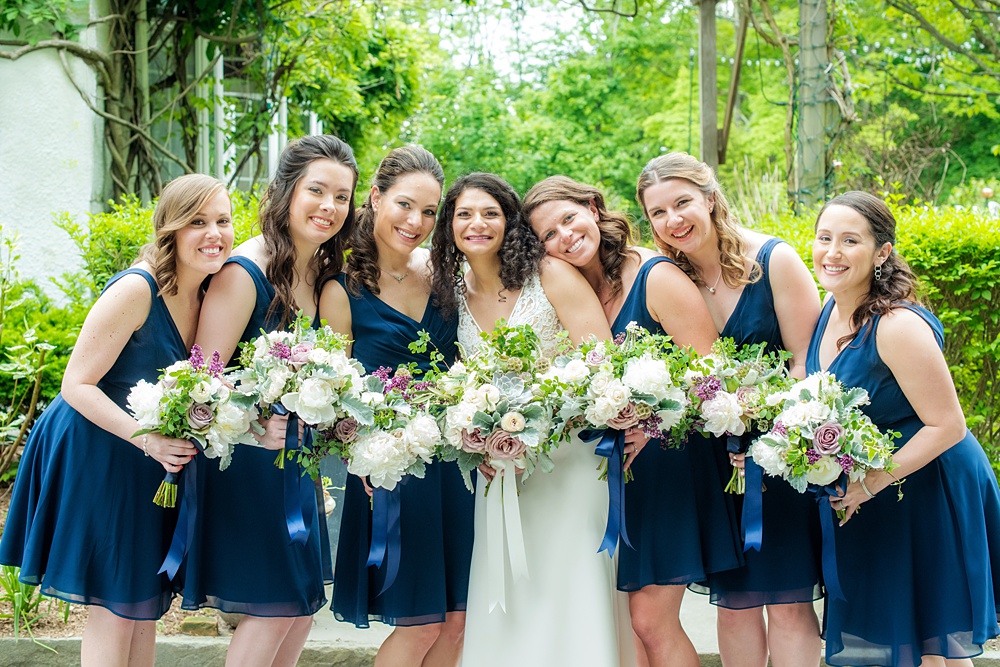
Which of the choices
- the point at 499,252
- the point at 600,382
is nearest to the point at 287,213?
the point at 499,252

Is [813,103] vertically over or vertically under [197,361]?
over

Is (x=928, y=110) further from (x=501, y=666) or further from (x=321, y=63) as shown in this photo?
(x=501, y=666)

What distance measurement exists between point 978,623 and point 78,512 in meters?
3.26

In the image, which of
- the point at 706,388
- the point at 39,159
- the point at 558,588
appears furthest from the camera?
the point at 39,159

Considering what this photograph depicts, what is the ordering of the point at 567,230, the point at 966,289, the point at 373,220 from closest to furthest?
the point at 567,230 → the point at 373,220 → the point at 966,289

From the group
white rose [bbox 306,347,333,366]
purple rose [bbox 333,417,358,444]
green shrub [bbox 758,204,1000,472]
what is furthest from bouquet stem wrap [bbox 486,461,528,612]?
green shrub [bbox 758,204,1000,472]

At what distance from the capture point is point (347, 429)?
A: 349cm

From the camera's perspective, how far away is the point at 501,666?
3.85 m

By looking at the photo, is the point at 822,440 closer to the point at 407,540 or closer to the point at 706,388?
the point at 706,388

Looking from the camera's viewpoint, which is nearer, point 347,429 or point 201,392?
point 201,392

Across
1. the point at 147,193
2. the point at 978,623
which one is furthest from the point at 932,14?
the point at 978,623

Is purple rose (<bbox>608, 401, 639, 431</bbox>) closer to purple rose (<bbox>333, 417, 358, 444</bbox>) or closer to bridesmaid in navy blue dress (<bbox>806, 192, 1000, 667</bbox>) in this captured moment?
bridesmaid in navy blue dress (<bbox>806, 192, 1000, 667</bbox>)

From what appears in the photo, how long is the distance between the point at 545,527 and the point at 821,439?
116 centimetres

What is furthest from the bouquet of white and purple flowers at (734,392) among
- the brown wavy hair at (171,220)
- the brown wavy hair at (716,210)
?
the brown wavy hair at (171,220)
